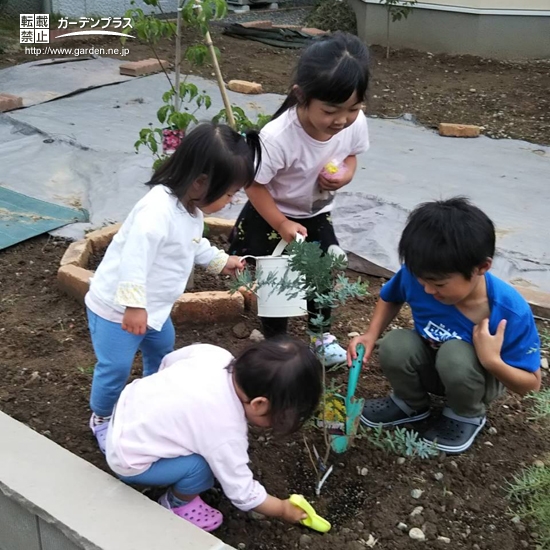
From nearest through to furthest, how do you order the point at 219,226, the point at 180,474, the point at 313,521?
the point at 180,474 → the point at 313,521 → the point at 219,226

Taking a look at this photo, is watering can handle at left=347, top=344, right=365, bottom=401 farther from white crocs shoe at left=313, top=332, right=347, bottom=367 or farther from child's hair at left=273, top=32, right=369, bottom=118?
child's hair at left=273, top=32, right=369, bottom=118

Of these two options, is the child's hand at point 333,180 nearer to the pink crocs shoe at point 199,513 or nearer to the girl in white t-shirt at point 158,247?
the girl in white t-shirt at point 158,247

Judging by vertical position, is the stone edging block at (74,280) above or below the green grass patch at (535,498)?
above

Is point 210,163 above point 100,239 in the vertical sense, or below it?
above

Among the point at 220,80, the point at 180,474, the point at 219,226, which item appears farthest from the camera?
the point at 219,226

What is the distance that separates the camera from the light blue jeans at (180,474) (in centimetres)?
180

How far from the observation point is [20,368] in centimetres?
267

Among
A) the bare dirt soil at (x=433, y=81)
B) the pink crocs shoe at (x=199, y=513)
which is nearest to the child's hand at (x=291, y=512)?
the pink crocs shoe at (x=199, y=513)

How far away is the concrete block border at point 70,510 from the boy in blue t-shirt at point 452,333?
0.78 metres

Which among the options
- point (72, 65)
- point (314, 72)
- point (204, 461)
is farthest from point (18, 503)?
point (72, 65)

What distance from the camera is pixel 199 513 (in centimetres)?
193

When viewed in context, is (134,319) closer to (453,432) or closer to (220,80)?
(453,432)

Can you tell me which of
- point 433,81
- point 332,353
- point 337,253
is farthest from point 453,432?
point 433,81

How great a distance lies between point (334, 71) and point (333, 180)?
0.44 m
